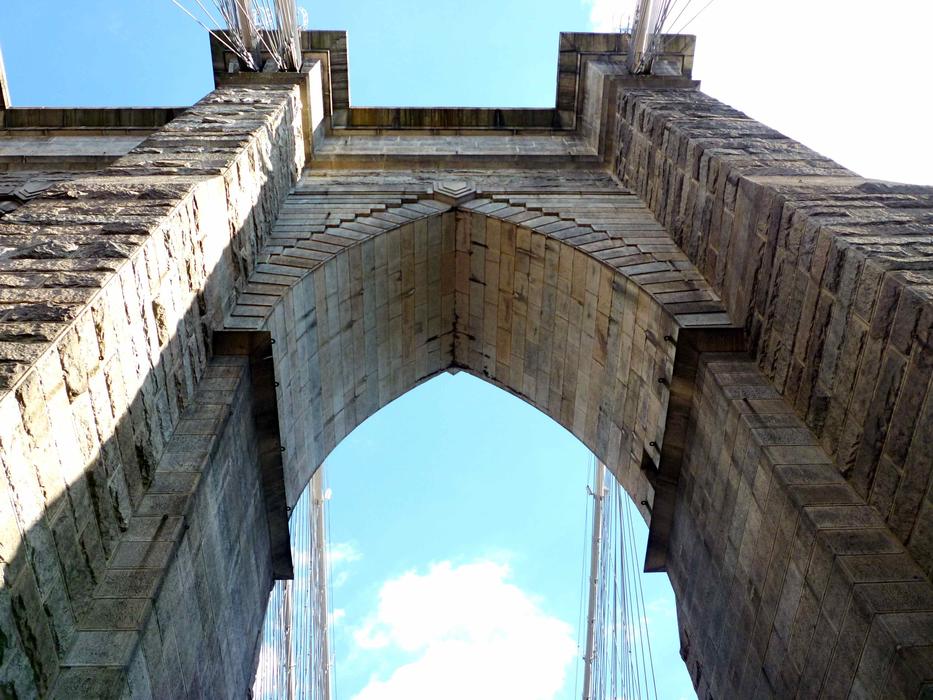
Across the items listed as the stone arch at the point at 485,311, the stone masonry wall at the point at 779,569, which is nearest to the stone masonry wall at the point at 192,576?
the stone arch at the point at 485,311

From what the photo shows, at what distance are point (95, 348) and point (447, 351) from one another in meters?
7.21

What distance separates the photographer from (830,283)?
21.0ft

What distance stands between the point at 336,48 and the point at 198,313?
8229 millimetres

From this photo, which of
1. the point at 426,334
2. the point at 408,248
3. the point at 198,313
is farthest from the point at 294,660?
the point at 198,313

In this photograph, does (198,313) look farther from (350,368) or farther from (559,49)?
(559,49)

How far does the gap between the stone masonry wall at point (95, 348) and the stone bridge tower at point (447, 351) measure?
1.2 inches

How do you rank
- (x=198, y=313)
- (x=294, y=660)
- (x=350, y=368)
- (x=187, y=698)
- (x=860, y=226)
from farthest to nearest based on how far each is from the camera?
(x=294, y=660) < (x=350, y=368) < (x=198, y=313) < (x=860, y=226) < (x=187, y=698)

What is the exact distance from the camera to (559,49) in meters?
14.1

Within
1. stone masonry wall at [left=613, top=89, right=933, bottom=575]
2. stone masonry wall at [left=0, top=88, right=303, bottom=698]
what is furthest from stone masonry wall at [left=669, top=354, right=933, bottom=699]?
stone masonry wall at [left=0, top=88, right=303, bottom=698]

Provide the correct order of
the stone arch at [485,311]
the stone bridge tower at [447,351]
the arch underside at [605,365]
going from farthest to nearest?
the stone arch at [485,311], the arch underside at [605,365], the stone bridge tower at [447,351]

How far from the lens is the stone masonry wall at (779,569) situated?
17.0 ft

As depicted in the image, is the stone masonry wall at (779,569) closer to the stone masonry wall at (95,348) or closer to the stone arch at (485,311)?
the stone arch at (485,311)

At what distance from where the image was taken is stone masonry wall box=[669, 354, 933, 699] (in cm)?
518

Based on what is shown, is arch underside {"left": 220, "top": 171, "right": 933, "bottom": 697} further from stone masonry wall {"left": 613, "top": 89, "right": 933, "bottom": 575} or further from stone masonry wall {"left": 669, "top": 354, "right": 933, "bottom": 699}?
stone masonry wall {"left": 613, "top": 89, "right": 933, "bottom": 575}
